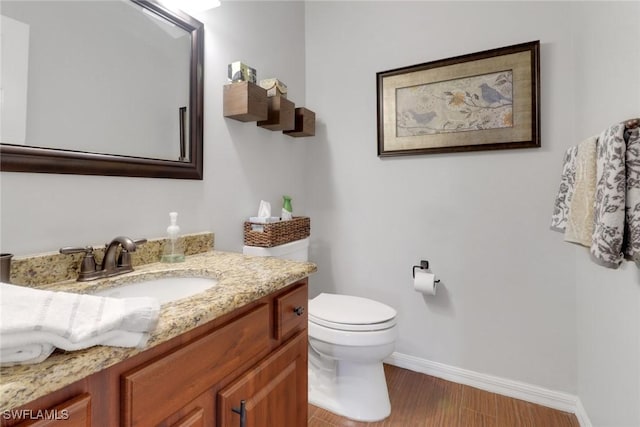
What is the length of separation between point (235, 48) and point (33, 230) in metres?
1.19

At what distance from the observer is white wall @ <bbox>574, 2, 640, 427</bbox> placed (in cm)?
95

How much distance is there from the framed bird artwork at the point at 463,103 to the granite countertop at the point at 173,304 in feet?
3.86

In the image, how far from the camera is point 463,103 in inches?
66.9

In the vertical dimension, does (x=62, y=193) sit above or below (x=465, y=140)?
below

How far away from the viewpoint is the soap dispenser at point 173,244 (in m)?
1.13

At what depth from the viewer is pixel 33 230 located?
0.86 meters

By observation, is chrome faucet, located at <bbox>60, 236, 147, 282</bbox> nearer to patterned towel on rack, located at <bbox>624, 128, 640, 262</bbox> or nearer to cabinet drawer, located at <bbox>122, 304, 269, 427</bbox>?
cabinet drawer, located at <bbox>122, 304, 269, 427</bbox>

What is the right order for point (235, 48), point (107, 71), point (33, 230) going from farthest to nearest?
1. point (235, 48)
2. point (107, 71)
3. point (33, 230)

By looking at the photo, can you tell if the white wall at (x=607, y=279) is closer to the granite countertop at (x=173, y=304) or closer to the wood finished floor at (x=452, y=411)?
the wood finished floor at (x=452, y=411)

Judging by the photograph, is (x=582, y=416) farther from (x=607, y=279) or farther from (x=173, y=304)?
(x=173, y=304)

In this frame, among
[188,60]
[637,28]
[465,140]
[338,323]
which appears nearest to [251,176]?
[188,60]

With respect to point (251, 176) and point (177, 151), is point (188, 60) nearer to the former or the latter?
point (177, 151)

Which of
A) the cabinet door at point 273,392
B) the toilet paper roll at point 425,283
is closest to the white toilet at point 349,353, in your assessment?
the toilet paper roll at point 425,283

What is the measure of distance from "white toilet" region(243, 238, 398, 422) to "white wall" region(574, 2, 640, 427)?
80cm
